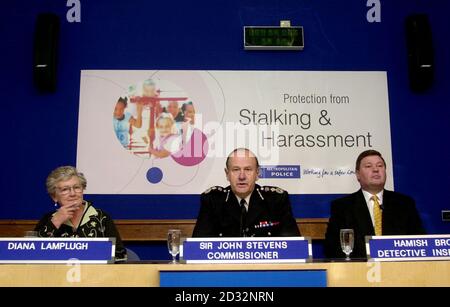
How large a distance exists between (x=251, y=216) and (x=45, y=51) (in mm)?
2290

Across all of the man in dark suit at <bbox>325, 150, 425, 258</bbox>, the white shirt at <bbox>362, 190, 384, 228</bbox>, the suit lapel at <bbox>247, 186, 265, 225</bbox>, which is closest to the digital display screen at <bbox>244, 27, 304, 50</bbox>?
the man in dark suit at <bbox>325, 150, 425, 258</bbox>

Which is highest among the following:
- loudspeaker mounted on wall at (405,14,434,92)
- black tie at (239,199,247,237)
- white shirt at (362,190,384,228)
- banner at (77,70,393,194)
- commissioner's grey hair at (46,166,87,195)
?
loudspeaker mounted on wall at (405,14,434,92)

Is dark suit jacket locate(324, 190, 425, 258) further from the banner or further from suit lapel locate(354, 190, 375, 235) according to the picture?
the banner

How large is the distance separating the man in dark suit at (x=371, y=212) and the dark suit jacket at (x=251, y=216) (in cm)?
36

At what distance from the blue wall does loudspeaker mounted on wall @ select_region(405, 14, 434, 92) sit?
9 cm

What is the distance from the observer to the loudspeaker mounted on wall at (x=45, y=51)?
4012mm

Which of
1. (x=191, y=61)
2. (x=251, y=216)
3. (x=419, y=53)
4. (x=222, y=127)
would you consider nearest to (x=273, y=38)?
(x=191, y=61)

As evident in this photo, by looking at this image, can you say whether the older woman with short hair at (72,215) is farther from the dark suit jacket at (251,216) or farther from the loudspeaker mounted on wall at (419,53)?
the loudspeaker mounted on wall at (419,53)

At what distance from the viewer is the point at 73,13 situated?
14.0ft

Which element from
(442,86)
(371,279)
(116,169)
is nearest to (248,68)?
(116,169)

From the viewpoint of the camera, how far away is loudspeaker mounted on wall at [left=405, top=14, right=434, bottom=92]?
4.04m

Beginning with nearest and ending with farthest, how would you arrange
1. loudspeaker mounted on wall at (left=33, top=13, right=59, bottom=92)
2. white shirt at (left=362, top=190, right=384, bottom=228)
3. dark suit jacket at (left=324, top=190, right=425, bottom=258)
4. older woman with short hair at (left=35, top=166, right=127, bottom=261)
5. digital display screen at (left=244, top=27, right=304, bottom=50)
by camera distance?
older woman with short hair at (left=35, top=166, right=127, bottom=261) → dark suit jacket at (left=324, top=190, right=425, bottom=258) → white shirt at (left=362, top=190, right=384, bottom=228) → loudspeaker mounted on wall at (left=33, top=13, right=59, bottom=92) → digital display screen at (left=244, top=27, right=304, bottom=50)

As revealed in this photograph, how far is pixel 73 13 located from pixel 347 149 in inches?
99.0

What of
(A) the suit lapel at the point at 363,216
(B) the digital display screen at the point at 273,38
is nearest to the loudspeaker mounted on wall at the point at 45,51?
(B) the digital display screen at the point at 273,38
